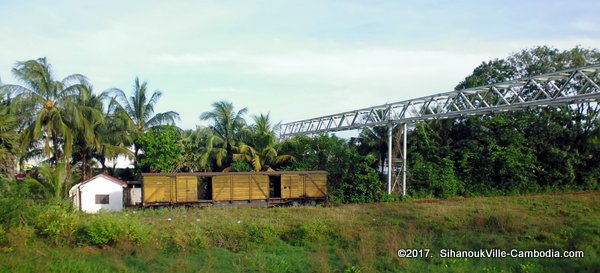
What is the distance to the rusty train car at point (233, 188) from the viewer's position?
2212 centimetres

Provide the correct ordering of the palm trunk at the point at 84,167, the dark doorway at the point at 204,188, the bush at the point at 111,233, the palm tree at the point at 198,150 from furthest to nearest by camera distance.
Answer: the palm tree at the point at 198,150
the palm trunk at the point at 84,167
the dark doorway at the point at 204,188
the bush at the point at 111,233

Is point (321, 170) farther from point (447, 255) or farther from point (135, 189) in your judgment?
point (447, 255)

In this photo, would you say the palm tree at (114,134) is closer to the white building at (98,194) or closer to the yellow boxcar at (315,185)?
the white building at (98,194)

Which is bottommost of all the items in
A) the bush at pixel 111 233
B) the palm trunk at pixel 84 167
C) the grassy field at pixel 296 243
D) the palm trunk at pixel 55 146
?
the grassy field at pixel 296 243

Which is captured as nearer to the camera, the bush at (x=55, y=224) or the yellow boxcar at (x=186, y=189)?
the bush at (x=55, y=224)

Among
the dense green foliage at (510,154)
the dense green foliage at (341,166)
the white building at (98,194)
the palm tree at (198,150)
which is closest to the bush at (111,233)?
the white building at (98,194)

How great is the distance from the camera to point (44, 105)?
23.5 metres

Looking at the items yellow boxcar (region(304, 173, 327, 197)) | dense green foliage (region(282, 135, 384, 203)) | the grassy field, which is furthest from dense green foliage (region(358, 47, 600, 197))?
the grassy field

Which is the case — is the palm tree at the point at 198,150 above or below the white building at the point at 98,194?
above

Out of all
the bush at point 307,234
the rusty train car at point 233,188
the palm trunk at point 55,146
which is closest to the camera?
the bush at point 307,234

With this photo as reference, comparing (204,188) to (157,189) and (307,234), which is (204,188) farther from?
(307,234)

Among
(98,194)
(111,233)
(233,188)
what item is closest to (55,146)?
(98,194)

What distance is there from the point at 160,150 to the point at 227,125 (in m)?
4.35

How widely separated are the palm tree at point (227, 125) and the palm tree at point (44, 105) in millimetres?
7516
